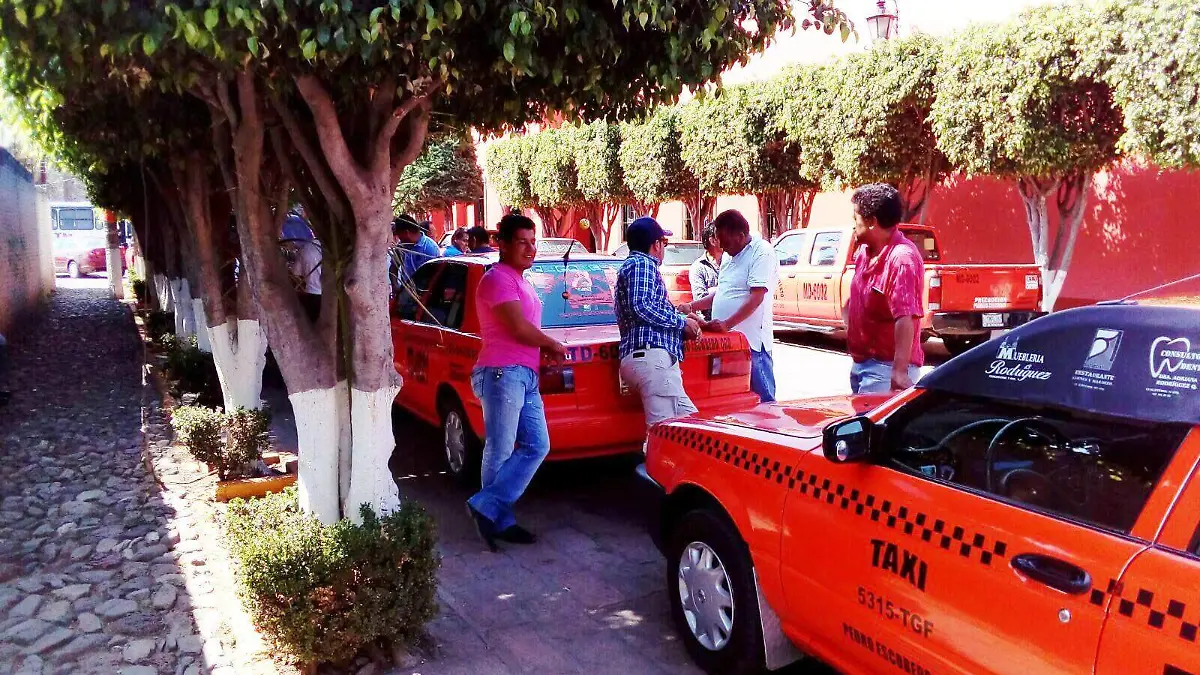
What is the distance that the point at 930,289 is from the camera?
11.3m

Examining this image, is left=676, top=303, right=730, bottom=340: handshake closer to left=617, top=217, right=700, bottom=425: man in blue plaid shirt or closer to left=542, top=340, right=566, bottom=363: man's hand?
left=617, top=217, right=700, bottom=425: man in blue plaid shirt

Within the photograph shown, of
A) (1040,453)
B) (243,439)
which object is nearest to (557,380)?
(243,439)

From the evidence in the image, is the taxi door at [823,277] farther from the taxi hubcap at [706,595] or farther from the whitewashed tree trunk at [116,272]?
the whitewashed tree trunk at [116,272]

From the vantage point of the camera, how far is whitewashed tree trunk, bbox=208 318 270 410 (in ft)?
21.7

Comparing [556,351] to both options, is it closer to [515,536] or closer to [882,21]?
[515,536]

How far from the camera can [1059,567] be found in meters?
2.24

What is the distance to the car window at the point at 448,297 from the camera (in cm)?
631

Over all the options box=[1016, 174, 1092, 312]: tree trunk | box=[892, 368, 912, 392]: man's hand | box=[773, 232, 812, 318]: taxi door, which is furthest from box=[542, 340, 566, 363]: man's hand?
box=[1016, 174, 1092, 312]: tree trunk

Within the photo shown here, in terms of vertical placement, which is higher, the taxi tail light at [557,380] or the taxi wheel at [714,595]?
the taxi tail light at [557,380]

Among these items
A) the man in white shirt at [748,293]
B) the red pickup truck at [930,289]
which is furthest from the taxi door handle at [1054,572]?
the red pickup truck at [930,289]

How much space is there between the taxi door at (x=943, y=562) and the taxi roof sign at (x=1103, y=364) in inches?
8.7

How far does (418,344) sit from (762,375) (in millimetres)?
2592

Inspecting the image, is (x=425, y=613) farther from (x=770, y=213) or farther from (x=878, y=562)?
(x=770, y=213)

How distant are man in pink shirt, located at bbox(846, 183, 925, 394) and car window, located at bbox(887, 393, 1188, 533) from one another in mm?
1467
